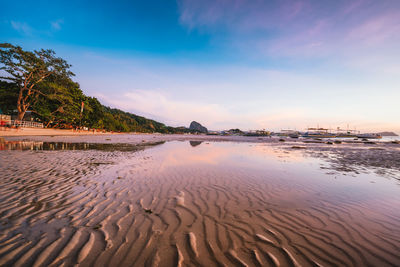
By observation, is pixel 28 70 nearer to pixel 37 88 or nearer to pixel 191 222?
pixel 37 88

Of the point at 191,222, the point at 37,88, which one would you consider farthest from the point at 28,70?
the point at 191,222

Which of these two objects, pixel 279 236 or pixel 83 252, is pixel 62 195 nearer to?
pixel 83 252

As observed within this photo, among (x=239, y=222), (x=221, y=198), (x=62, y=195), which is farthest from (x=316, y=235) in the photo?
(x=62, y=195)

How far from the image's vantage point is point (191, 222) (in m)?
3.71

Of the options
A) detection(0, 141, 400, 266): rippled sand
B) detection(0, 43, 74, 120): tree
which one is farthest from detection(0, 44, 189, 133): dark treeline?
detection(0, 141, 400, 266): rippled sand

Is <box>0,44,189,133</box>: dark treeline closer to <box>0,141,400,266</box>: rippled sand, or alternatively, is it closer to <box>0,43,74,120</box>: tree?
<box>0,43,74,120</box>: tree

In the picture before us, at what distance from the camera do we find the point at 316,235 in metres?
3.33

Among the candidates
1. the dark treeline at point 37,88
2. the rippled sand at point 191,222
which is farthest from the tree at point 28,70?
the rippled sand at point 191,222

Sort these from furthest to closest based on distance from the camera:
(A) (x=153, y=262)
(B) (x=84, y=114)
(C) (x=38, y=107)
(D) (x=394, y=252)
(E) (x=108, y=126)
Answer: (E) (x=108, y=126) → (B) (x=84, y=114) → (C) (x=38, y=107) → (D) (x=394, y=252) → (A) (x=153, y=262)

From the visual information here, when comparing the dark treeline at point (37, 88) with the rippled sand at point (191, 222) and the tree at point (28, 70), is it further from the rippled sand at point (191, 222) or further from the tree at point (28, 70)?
the rippled sand at point (191, 222)

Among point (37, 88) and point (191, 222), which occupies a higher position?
point (37, 88)

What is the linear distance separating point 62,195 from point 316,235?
7080mm

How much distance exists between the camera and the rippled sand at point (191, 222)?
259 centimetres

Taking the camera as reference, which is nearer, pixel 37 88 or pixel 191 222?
pixel 191 222
